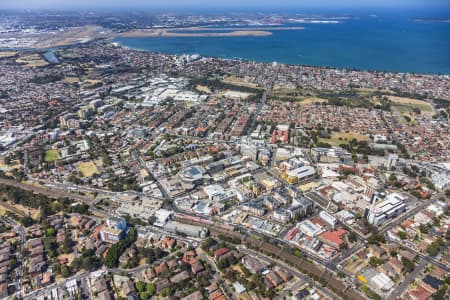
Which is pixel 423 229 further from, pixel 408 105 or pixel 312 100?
pixel 408 105

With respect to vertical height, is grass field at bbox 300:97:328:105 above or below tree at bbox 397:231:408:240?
above

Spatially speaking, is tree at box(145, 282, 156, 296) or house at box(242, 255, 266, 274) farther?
house at box(242, 255, 266, 274)

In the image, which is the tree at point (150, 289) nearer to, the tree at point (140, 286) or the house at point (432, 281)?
the tree at point (140, 286)

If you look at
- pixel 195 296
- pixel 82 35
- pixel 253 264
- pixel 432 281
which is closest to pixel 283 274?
pixel 253 264

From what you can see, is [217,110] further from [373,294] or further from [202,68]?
[373,294]

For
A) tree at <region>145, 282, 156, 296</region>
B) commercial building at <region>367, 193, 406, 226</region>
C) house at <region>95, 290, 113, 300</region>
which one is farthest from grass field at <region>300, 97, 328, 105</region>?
house at <region>95, 290, 113, 300</region>

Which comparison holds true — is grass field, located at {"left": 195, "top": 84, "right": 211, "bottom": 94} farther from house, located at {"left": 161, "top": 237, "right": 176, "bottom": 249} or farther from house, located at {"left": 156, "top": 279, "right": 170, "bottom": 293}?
house, located at {"left": 156, "top": 279, "right": 170, "bottom": 293}

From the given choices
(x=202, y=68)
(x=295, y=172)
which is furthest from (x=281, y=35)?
(x=295, y=172)
